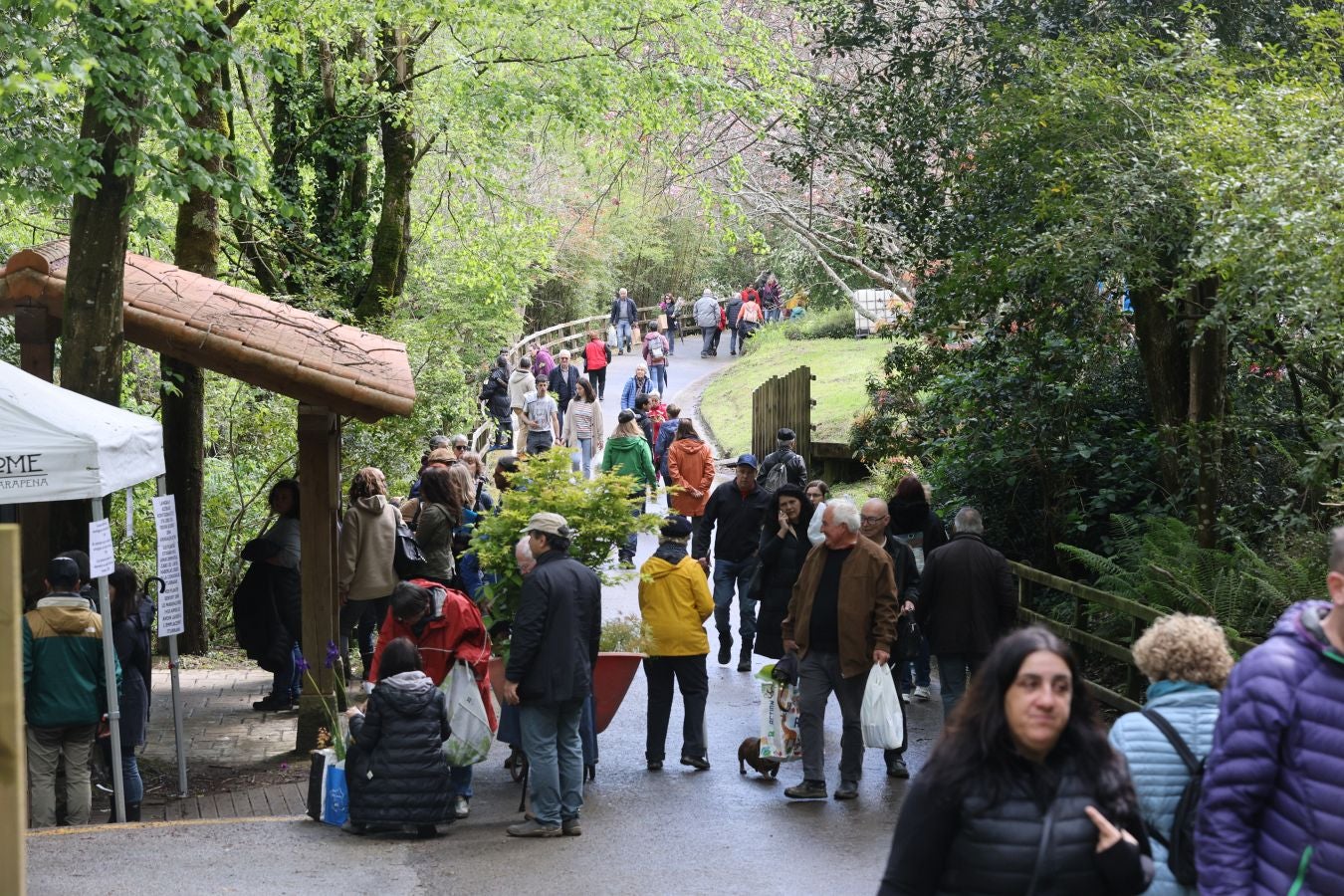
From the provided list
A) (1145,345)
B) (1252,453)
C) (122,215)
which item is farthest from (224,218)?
(1252,453)

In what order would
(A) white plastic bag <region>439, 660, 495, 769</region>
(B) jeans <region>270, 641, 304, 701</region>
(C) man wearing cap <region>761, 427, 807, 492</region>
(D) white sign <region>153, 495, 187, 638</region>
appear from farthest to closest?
(C) man wearing cap <region>761, 427, 807, 492</region> < (B) jeans <region>270, 641, 304, 701</region> < (D) white sign <region>153, 495, 187, 638</region> < (A) white plastic bag <region>439, 660, 495, 769</region>

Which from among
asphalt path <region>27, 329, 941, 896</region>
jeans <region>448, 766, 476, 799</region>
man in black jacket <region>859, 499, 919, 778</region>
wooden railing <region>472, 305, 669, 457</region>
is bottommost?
asphalt path <region>27, 329, 941, 896</region>

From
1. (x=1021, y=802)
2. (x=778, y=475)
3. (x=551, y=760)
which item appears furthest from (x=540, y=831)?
(x=778, y=475)

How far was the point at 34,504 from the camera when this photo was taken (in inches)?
425

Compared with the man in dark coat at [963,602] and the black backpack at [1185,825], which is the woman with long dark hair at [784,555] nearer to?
the man in dark coat at [963,602]

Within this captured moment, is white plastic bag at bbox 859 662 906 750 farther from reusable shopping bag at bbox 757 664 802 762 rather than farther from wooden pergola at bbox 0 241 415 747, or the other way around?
→ wooden pergola at bbox 0 241 415 747

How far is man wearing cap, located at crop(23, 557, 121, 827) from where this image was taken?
8812 mm

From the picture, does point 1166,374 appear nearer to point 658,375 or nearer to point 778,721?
point 778,721

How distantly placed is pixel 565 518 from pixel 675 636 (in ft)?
3.60

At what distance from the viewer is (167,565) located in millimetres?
9773

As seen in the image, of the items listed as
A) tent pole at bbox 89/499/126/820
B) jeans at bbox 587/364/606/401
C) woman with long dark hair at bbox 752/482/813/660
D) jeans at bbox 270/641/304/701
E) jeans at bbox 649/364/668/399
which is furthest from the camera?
jeans at bbox 649/364/668/399

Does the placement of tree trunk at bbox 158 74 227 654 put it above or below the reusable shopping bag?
above

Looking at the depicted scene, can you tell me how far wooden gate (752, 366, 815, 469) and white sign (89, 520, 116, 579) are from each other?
15.0 metres

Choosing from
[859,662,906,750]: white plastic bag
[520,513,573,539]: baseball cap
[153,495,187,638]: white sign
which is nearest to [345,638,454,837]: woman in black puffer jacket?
[520,513,573,539]: baseball cap
